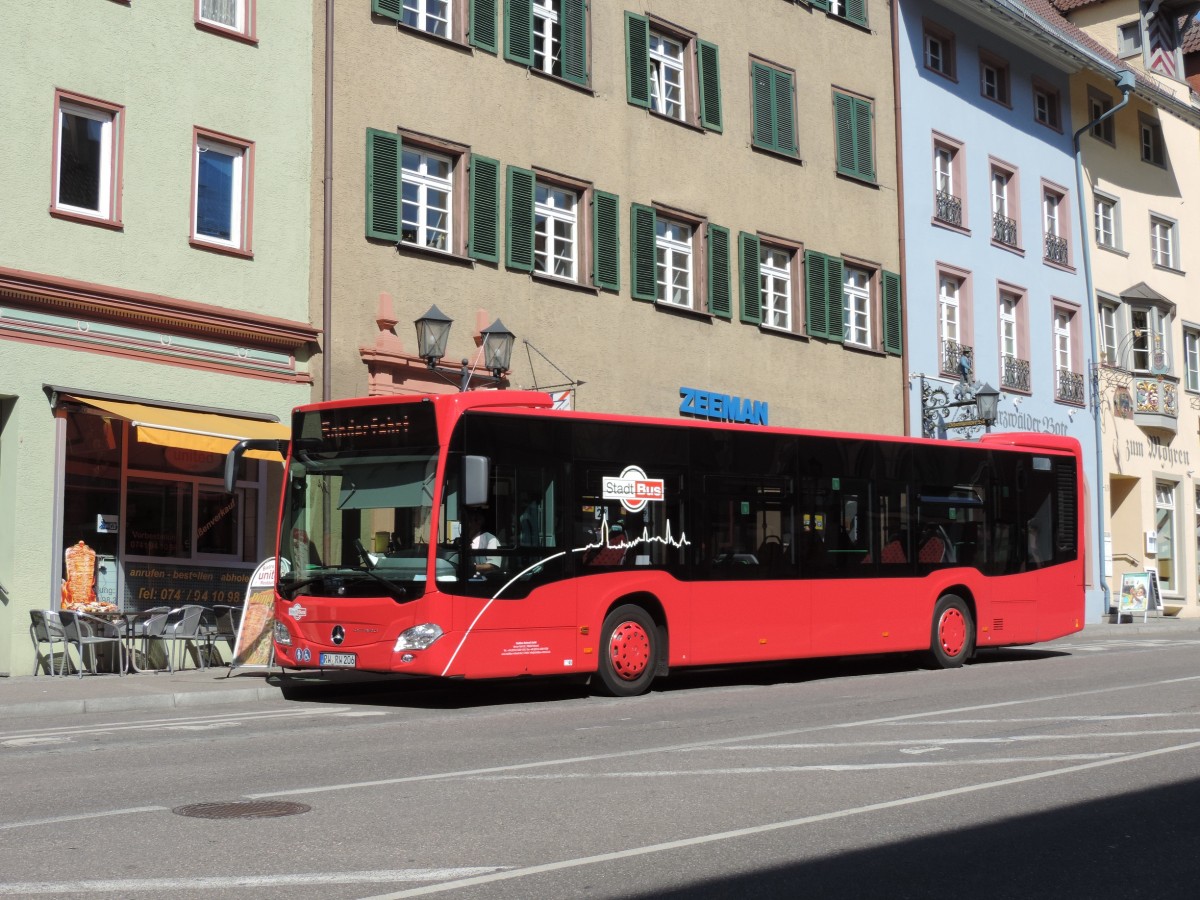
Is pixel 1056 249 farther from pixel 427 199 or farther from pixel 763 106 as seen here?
pixel 427 199

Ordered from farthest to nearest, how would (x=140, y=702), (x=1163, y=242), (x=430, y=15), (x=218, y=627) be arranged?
(x=1163, y=242) < (x=430, y=15) < (x=218, y=627) < (x=140, y=702)

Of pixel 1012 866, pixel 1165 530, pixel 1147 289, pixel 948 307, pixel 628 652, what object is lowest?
pixel 1012 866

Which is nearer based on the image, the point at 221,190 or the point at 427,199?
the point at 221,190

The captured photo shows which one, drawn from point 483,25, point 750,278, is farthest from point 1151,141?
point 483,25

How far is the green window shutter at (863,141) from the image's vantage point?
30969 mm

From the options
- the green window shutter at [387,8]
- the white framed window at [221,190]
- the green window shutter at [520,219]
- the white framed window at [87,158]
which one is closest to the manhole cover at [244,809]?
the white framed window at [87,158]

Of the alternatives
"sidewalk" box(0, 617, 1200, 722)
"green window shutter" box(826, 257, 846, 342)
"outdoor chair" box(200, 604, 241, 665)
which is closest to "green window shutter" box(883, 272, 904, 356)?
"green window shutter" box(826, 257, 846, 342)

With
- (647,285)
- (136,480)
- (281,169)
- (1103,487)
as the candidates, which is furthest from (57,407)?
(1103,487)

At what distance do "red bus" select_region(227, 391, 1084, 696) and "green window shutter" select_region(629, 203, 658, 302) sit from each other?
711 centimetres

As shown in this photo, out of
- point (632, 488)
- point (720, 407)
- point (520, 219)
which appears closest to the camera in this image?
point (632, 488)

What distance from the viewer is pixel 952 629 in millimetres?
20125

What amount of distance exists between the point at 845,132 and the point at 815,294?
3.41 metres

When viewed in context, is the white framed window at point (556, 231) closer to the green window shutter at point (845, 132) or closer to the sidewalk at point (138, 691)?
the green window shutter at point (845, 132)

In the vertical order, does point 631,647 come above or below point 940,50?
below
